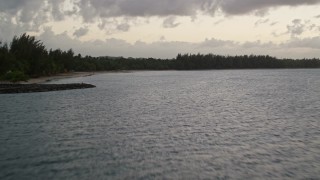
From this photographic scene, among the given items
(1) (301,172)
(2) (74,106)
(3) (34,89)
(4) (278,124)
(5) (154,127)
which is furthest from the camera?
(3) (34,89)

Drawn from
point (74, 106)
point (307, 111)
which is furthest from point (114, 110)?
point (307, 111)

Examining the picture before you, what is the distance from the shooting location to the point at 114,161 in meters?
22.5

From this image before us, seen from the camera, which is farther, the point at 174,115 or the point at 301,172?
the point at 174,115

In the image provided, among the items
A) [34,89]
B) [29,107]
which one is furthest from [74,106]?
[34,89]

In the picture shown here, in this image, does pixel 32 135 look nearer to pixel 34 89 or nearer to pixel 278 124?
pixel 278 124

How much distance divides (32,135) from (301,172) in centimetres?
2150

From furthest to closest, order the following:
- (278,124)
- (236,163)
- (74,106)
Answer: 1. (74,106)
2. (278,124)
3. (236,163)

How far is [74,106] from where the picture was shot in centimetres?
5231

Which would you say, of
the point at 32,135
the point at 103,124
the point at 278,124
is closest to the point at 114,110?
the point at 103,124

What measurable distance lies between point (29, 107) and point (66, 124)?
54.2 feet

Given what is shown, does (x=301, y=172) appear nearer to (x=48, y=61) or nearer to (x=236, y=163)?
(x=236, y=163)

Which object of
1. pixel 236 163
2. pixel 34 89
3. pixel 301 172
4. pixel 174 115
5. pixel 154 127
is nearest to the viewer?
pixel 301 172

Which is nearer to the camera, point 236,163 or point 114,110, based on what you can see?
point 236,163

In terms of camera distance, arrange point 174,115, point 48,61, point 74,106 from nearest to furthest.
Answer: point 174,115, point 74,106, point 48,61
